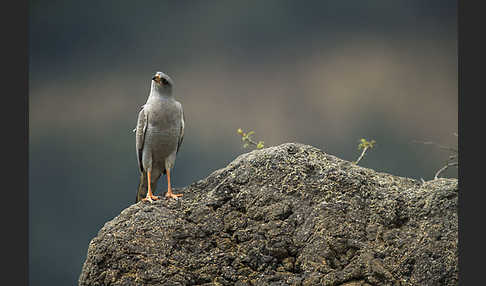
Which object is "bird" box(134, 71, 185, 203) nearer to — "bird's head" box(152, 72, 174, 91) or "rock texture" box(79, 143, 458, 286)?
"bird's head" box(152, 72, 174, 91)

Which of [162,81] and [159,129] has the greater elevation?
[162,81]

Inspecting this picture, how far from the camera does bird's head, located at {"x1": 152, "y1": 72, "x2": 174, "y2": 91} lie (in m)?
4.77


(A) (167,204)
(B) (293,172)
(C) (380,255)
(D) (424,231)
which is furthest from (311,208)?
(A) (167,204)

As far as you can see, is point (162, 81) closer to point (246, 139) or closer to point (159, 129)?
point (159, 129)

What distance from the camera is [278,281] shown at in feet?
11.7

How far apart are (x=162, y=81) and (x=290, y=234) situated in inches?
81.0

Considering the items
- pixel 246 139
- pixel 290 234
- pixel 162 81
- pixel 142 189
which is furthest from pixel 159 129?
pixel 290 234

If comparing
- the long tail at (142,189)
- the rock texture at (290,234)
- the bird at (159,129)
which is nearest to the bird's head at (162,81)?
the bird at (159,129)

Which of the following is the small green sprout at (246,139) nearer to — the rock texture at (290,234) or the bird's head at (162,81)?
the bird's head at (162,81)

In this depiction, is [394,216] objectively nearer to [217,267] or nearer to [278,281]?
[278,281]

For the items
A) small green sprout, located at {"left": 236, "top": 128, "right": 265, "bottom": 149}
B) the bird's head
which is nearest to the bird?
the bird's head

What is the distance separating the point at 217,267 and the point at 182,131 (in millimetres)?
1912

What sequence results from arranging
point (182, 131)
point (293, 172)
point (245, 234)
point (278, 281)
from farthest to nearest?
point (182, 131) → point (293, 172) → point (245, 234) → point (278, 281)

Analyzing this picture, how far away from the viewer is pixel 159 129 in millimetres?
4957
